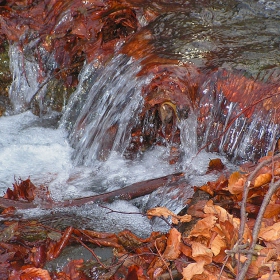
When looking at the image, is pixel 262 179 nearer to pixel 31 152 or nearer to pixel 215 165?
pixel 215 165

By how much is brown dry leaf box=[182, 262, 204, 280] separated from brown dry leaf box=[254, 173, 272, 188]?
639 mm

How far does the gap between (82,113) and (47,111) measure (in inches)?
29.0

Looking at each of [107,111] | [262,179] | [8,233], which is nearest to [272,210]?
[262,179]

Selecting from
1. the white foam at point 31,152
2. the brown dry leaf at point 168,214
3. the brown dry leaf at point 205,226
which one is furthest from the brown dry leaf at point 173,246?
the white foam at point 31,152

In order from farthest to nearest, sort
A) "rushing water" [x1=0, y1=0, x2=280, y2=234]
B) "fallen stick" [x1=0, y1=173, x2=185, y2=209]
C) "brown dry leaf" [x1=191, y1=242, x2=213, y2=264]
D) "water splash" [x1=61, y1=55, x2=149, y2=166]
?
"water splash" [x1=61, y1=55, x2=149, y2=166]
"rushing water" [x1=0, y1=0, x2=280, y2=234]
"fallen stick" [x1=0, y1=173, x2=185, y2=209]
"brown dry leaf" [x1=191, y1=242, x2=213, y2=264]

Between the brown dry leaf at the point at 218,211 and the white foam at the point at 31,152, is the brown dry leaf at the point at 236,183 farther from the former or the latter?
the white foam at the point at 31,152

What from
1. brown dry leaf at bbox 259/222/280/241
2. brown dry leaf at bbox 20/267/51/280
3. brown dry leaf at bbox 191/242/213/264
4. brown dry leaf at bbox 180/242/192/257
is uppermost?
brown dry leaf at bbox 259/222/280/241

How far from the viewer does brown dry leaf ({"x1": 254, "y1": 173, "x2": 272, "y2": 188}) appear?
8.98ft

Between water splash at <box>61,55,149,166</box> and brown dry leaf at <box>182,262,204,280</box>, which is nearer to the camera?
brown dry leaf at <box>182,262,204,280</box>

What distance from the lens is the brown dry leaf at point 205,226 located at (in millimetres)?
2562

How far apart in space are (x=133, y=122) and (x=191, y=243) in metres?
2.01

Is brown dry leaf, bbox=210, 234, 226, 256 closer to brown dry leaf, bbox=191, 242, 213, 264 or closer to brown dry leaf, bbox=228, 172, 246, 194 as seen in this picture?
brown dry leaf, bbox=191, 242, 213, 264

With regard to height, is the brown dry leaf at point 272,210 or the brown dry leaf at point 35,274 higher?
the brown dry leaf at point 272,210

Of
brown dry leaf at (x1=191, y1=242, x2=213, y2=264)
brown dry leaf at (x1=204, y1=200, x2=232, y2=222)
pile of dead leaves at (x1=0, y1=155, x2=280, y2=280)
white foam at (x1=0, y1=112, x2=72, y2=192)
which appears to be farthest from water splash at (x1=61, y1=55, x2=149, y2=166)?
brown dry leaf at (x1=191, y1=242, x2=213, y2=264)
